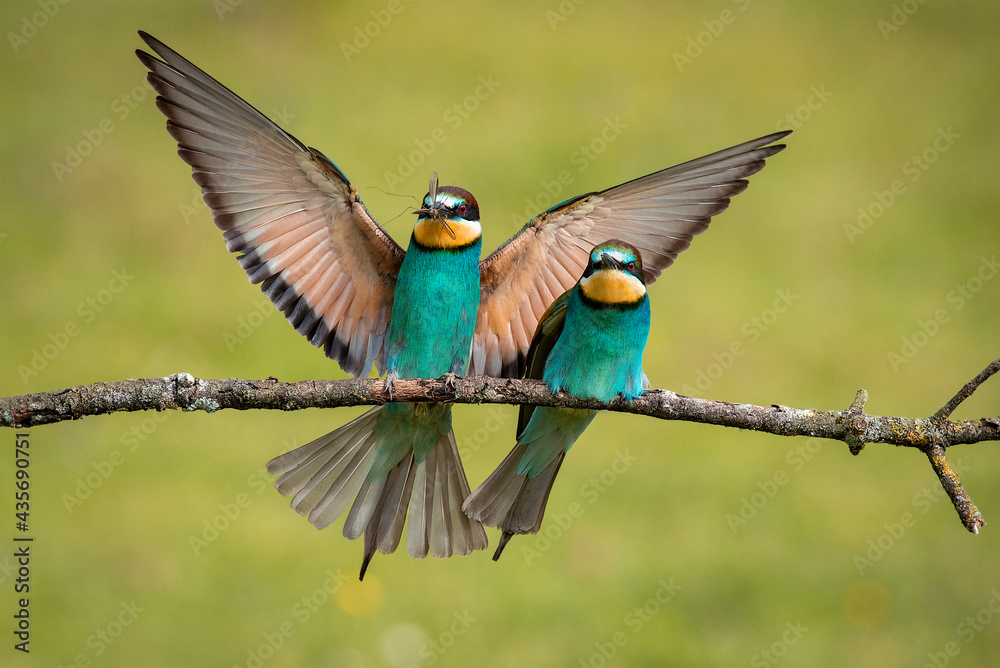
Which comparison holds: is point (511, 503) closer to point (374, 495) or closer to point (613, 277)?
Answer: point (374, 495)

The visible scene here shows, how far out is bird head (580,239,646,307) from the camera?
237 cm

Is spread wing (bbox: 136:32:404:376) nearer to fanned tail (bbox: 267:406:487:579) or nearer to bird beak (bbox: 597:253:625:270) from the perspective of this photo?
fanned tail (bbox: 267:406:487:579)

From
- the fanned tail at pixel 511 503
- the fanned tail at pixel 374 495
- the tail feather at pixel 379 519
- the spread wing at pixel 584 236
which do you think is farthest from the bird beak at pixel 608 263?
the tail feather at pixel 379 519

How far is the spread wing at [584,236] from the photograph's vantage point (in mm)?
2592

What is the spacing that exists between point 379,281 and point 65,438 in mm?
2907

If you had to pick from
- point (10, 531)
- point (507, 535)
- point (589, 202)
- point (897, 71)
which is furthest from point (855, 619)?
point (897, 71)

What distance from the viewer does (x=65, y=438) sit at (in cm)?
492

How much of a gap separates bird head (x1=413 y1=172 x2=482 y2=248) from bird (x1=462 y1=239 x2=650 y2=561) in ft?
1.05

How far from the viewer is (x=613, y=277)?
240 centimetres

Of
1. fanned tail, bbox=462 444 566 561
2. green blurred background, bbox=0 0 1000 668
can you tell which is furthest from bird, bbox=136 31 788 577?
green blurred background, bbox=0 0 1000 668

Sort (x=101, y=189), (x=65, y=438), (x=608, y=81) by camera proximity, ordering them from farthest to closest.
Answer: (x=608, y=81), (x=101, y=189), (x=65, y=438)

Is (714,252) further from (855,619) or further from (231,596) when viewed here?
(231,596)

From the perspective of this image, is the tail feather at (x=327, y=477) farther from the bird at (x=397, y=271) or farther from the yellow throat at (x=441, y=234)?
the yellow throat at (x=441, y=234)

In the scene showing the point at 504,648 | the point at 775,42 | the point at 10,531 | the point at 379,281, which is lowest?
the point at 10,531
